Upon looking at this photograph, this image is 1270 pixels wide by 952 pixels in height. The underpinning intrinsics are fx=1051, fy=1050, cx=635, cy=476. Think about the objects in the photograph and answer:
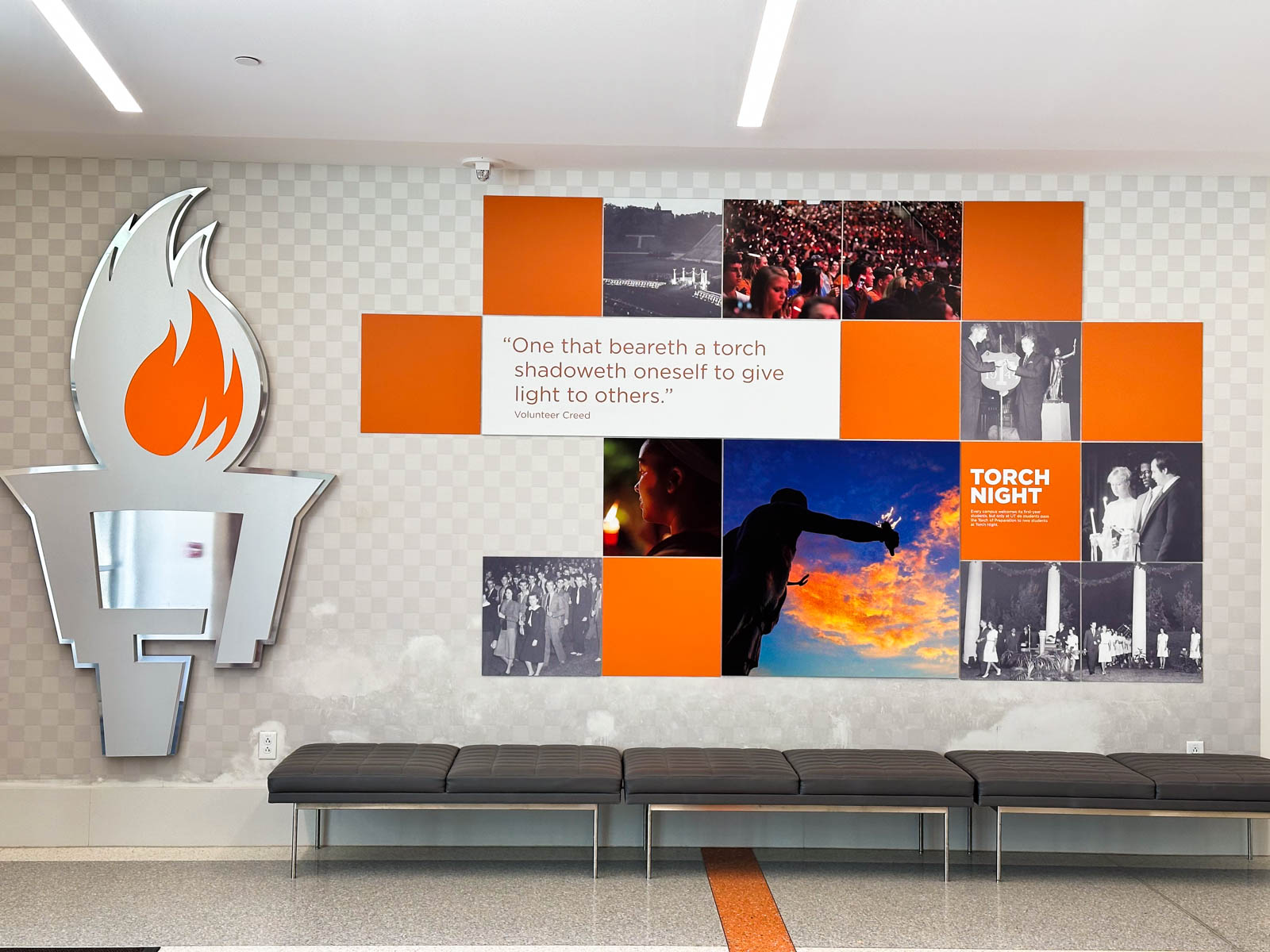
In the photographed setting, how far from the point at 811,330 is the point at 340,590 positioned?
2.63 meters

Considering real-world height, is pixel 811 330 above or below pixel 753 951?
above

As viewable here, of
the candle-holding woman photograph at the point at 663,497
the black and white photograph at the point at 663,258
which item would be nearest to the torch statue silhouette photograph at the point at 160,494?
the candle-holding woman photograph at the point at 663,497

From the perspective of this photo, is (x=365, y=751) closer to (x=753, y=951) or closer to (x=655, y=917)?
(x=655, y=917)

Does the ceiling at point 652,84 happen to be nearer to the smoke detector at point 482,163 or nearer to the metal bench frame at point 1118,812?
the smoke detector at point 482,163

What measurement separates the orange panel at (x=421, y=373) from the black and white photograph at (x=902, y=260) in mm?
1888

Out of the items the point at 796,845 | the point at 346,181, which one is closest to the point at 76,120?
the point at 346,181

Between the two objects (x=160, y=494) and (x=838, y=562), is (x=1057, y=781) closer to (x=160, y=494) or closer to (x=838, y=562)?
(x=838, y=562)

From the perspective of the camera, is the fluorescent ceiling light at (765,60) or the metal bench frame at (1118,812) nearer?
the fluorescent ceiling light at (765,60)

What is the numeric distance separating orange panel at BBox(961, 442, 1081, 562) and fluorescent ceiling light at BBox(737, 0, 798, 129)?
195 centimetres

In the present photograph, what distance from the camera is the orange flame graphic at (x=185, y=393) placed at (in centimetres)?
503

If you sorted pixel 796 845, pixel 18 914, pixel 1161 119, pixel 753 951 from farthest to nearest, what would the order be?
pixel 796 845 → pixel 1161 119 → pixel 18 914 → pixel 753 951

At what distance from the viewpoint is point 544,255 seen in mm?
5180

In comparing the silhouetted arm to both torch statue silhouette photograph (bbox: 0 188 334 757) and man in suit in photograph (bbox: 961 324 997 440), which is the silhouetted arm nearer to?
man in suit in photograph (bbox: 961 324 997 440)

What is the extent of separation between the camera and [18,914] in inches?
160
